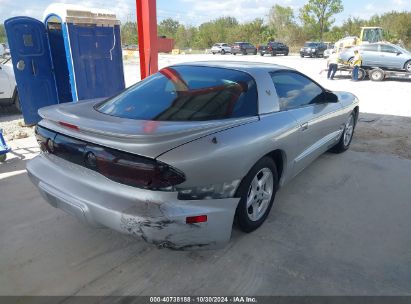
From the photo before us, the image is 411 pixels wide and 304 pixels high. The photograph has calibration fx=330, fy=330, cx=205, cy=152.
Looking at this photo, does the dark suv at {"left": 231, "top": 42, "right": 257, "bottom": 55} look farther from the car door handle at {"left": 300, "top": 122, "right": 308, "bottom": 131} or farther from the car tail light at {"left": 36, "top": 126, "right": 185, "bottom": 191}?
the car tail light at {"left": 36, "top": 126, "right": 185, "bottom": 191}

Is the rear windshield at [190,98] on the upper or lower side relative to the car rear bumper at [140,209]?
upper

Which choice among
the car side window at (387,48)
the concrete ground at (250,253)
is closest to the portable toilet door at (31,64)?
the concrete ground at (250,253)

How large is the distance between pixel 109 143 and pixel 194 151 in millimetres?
569

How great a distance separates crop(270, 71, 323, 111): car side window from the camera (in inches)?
132

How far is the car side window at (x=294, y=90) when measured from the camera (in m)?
3.34

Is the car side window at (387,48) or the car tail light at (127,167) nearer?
the car tail light at (127,167)

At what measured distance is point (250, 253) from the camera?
2.73 m

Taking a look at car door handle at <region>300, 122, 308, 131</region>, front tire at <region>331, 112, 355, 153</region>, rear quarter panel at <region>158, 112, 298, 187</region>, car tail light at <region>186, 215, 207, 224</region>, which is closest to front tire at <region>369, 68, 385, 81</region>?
front tire at <region>331, 112, 355, 153</region>

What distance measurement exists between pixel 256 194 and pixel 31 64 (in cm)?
523

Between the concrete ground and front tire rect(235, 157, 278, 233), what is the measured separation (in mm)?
140

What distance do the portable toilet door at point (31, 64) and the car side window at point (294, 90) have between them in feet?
15.7

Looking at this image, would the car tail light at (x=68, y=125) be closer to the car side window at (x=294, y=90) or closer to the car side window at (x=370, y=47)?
the car side window at (x=294, y=90)

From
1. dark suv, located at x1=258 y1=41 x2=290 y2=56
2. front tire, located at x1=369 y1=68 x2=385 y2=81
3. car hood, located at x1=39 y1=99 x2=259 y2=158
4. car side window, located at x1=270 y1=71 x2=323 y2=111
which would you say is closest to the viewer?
car hood, located at x1=39 y1=99 x2=259 y2=158

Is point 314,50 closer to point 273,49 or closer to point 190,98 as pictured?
point 273,49
